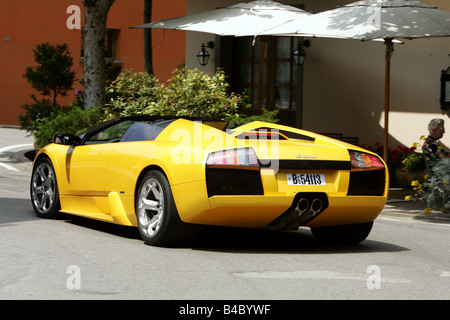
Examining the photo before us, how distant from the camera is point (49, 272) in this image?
6625 millimetres

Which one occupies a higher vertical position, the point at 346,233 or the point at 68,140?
the point at 68,140

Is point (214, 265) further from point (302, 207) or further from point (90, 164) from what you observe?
point (90, 164)

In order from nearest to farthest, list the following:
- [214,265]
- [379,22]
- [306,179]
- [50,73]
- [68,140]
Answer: [214,265]
[306,179]
[68,140]
[379,22]
[50,73]

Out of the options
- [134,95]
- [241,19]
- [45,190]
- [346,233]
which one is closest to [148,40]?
[134,95]

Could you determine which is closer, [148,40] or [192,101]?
[192,101]

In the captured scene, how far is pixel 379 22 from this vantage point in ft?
42.5

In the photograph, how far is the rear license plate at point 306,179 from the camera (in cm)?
764

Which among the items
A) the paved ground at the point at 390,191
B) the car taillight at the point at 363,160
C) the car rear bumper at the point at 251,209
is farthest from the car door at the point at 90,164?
the paved ground at the point at 390,191

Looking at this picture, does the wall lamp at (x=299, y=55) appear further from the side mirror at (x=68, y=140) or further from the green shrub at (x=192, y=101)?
the side mirror at (x=68, y=140)

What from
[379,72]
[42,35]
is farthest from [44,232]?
[42,35]

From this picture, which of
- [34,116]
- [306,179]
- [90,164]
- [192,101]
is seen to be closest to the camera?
[306,179]

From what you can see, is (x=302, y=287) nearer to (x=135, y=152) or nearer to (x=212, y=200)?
(x=212, y=200)

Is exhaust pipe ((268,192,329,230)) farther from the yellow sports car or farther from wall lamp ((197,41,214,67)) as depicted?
wall lamp ((197,41,214,67))

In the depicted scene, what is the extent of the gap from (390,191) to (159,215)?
804 cm
